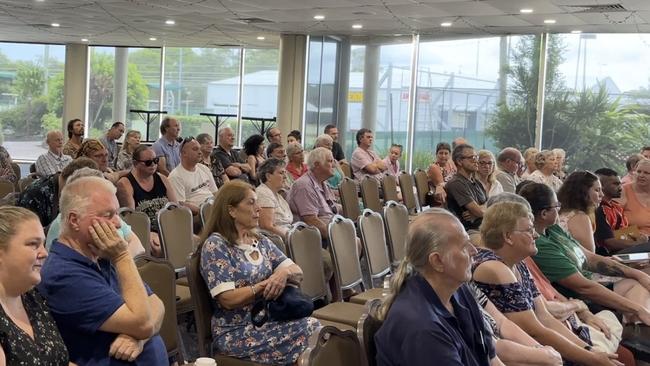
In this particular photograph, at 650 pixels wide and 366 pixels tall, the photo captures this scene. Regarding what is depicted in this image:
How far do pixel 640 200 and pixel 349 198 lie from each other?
2.68m

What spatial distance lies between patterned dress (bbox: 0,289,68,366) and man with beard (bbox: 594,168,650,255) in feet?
15.1

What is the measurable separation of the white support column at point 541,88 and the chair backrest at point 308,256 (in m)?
9.66

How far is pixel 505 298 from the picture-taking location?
10.4 feet

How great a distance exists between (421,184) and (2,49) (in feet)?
51.6

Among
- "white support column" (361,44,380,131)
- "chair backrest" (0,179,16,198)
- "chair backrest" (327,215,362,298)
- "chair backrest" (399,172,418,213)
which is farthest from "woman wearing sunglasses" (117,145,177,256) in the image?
"white support column" (361,44,380,131)

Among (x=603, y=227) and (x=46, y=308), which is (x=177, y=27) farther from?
(x=46, y=308)

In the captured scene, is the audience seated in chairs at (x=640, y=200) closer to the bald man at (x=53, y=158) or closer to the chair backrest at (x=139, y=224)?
the chair backrest at (x=139, y=224)

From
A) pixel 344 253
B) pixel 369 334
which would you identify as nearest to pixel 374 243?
pixel 344 253

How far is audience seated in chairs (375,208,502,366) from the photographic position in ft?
7.63

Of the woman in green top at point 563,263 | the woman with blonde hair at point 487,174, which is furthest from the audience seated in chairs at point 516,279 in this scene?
the woman with blonde hair at point 487,174

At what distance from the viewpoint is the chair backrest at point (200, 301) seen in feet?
11.0

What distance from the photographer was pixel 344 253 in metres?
4.63

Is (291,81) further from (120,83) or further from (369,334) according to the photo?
(369,334)

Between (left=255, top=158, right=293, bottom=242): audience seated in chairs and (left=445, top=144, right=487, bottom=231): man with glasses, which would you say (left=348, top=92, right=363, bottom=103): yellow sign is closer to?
(left=445, top=144, right=487, bottom=231): man with glasses
